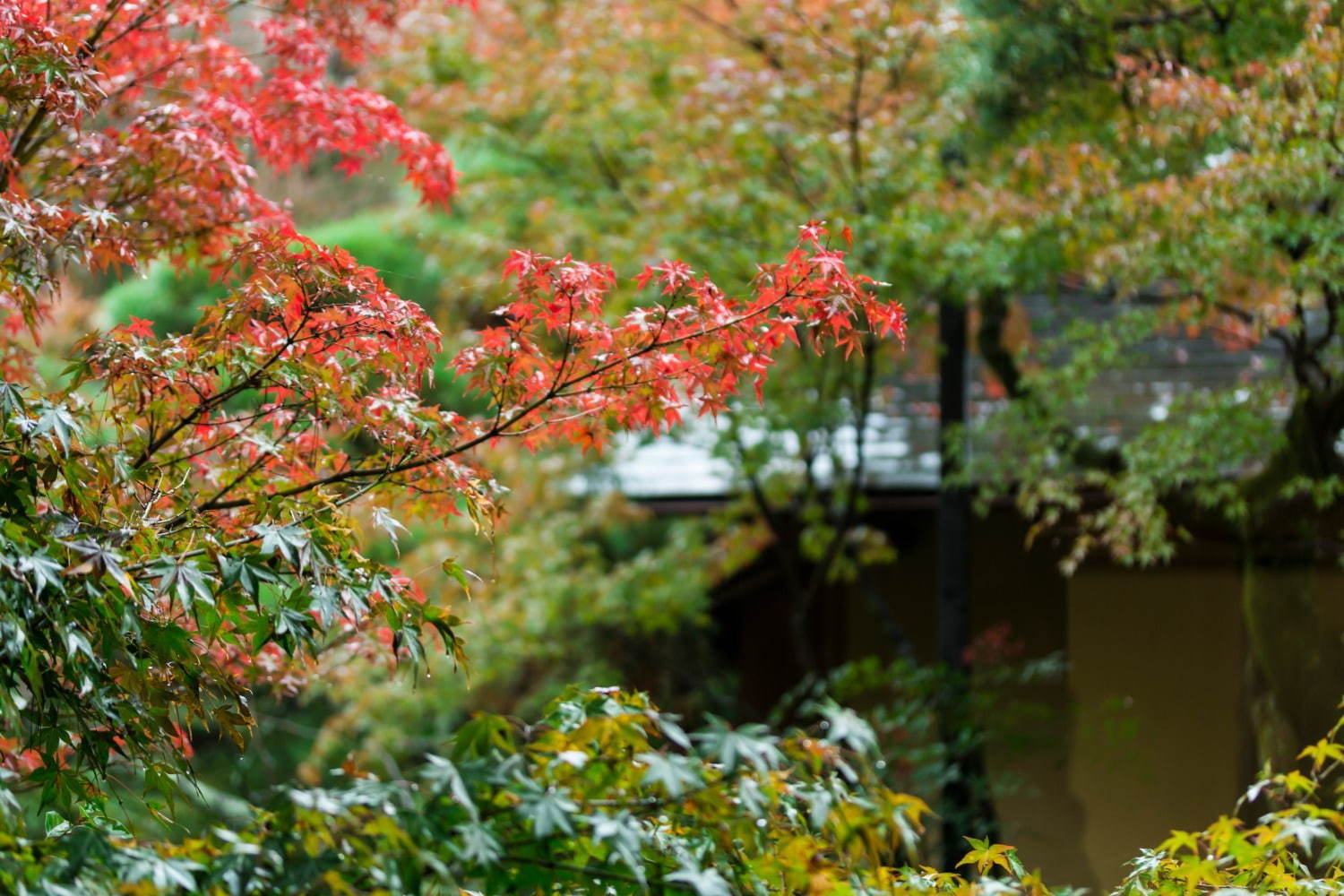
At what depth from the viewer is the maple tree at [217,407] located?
7.00 feet

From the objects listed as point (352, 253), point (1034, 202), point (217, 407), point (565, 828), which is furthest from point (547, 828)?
point (352, 253)

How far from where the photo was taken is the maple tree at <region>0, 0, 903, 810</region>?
84.0 inches

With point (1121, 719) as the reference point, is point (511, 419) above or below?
above

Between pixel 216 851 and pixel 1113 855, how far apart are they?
573 centimetres

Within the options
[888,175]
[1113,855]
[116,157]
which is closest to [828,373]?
[888,175]

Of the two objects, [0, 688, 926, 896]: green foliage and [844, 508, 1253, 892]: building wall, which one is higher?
[0, 688, 926, 896]: green foliage

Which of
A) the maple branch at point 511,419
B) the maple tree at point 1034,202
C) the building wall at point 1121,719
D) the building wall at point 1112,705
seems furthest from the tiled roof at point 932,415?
the maple branch at point 511,419

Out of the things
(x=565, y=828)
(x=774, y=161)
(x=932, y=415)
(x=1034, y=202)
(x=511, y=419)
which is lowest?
(x=932, y=415)

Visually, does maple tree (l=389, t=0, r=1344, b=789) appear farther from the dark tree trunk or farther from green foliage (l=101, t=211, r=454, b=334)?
green foliage (l=101, t=211, r=454, b=334)

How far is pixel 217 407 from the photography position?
8.75ft

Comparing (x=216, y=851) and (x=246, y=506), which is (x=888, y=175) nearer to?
(x=246, y=506)

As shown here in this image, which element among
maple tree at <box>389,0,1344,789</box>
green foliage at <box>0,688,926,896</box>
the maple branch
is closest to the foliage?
green foliage at <box>0,688,926,896</box>

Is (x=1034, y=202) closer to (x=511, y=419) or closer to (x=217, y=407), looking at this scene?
(x=511, y=419)

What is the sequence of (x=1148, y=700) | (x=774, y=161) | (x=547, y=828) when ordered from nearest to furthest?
(x=547, y=828)
(x=774, y=161)
(x=1148, y=700)
